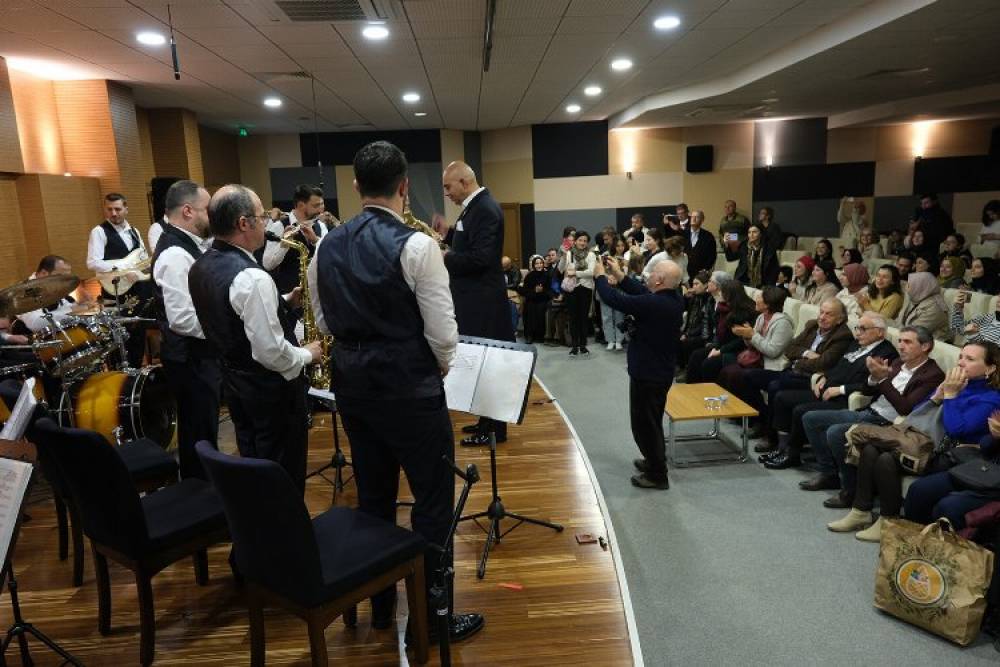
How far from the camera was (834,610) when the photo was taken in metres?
2.89

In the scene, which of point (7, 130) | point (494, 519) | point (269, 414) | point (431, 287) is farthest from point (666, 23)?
point (7, 130)

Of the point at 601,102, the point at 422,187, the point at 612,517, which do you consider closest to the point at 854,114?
the point at 601,102

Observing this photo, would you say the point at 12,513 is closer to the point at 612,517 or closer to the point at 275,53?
the point at 612,517

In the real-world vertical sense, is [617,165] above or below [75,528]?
above

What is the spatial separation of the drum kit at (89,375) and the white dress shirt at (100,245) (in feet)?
4.55

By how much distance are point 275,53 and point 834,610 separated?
5.93 m

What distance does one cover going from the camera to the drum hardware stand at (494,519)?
118 inches

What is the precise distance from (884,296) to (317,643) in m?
5.51

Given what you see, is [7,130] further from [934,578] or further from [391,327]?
[934,578]

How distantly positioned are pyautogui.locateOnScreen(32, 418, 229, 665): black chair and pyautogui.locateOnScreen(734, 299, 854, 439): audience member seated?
12.5ft

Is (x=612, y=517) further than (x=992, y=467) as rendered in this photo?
Yes

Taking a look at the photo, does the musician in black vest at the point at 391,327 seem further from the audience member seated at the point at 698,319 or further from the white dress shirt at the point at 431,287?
the audience member seated at the point at 698,319

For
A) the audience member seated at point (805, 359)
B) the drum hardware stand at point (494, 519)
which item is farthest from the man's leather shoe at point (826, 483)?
the drum hardware stand at point (494, 519)

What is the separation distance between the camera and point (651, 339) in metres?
3.87
